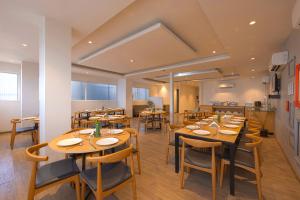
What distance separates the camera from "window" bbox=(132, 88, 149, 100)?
1073 cm

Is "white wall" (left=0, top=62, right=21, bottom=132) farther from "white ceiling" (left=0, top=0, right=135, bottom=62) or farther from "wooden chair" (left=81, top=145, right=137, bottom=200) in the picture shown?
"wooden chair" (left=81, top=145, right=137, bottom=200)

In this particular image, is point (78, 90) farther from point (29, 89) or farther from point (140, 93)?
point (140, 93)

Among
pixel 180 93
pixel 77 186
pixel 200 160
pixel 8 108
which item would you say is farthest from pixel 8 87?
pixel 180 93

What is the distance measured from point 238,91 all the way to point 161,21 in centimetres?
822

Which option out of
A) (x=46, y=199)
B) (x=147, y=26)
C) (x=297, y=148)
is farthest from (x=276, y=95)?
(x=46, y=199)

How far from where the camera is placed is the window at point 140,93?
1073 centimetres

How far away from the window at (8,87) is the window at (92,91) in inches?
90.5

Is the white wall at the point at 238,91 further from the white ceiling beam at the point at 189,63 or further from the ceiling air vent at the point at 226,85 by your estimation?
the white ceiling beam at the point at 189,63

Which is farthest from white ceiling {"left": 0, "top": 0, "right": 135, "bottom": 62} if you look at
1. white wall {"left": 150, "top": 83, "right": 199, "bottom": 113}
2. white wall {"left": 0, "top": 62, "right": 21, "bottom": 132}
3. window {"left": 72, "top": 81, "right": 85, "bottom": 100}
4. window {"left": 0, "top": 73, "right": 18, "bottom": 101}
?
white wall {"left": 150, "top": 83, "right": 199, "bottom": 113}

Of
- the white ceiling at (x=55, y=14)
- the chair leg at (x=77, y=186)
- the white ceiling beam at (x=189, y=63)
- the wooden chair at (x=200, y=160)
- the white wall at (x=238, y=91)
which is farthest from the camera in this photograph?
the white wall at (x=238, y=91)

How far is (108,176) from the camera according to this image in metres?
1.50

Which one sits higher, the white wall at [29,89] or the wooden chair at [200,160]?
the white wall at [29,89]

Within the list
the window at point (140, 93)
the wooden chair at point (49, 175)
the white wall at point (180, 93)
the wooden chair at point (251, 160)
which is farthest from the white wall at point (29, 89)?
the white wall at point (180, 93)

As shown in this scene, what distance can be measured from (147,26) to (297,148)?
366 cm
